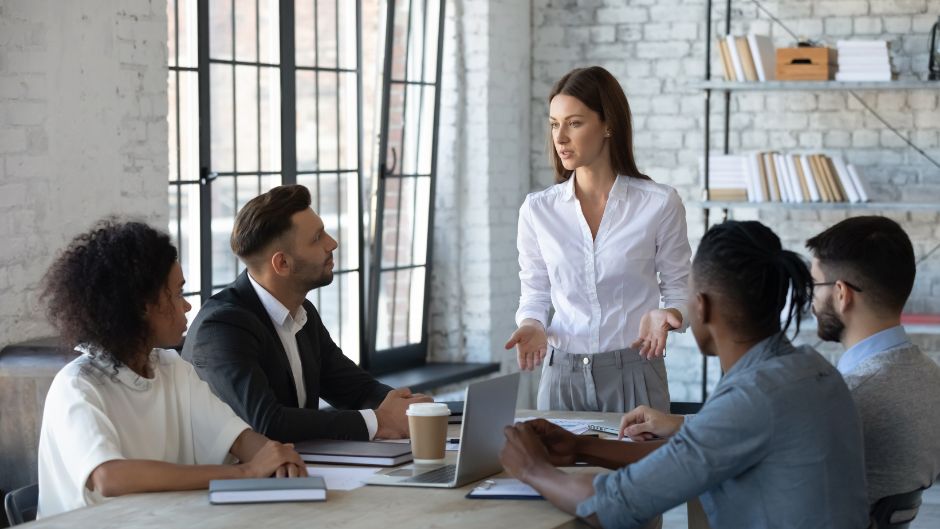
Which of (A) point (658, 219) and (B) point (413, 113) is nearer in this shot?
(A) point (658, 219)

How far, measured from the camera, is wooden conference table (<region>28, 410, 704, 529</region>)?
227 centimetres

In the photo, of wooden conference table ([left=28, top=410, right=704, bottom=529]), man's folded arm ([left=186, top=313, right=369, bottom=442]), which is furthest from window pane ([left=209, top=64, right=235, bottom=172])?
wooden conference table ([left=28, top=410, right=704, bottom=529])

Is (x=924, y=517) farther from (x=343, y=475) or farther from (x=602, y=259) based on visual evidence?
(x=343, y=475)

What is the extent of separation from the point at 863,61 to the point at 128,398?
4266 mm

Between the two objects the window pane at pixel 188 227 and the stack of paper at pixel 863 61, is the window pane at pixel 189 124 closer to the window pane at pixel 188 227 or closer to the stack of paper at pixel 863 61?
the window pane at pixel 188 227

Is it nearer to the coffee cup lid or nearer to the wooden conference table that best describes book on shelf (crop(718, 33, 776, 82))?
the coffee cup lid

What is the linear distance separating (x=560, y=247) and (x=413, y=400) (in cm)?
69

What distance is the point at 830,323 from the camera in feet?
8.79

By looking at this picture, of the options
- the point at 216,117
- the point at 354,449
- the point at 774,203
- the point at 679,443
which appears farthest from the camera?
the point at 774,203

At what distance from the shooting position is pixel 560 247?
3617 millimetres

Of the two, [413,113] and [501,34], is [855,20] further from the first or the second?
[413,113]

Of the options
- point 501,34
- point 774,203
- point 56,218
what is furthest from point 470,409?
point 501,34

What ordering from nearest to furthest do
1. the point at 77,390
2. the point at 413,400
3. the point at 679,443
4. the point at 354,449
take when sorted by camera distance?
the point at 679,443, the point at 77,390, the point at 354,449, the point at 413,400

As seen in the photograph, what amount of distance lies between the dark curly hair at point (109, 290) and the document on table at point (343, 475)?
0.43m
